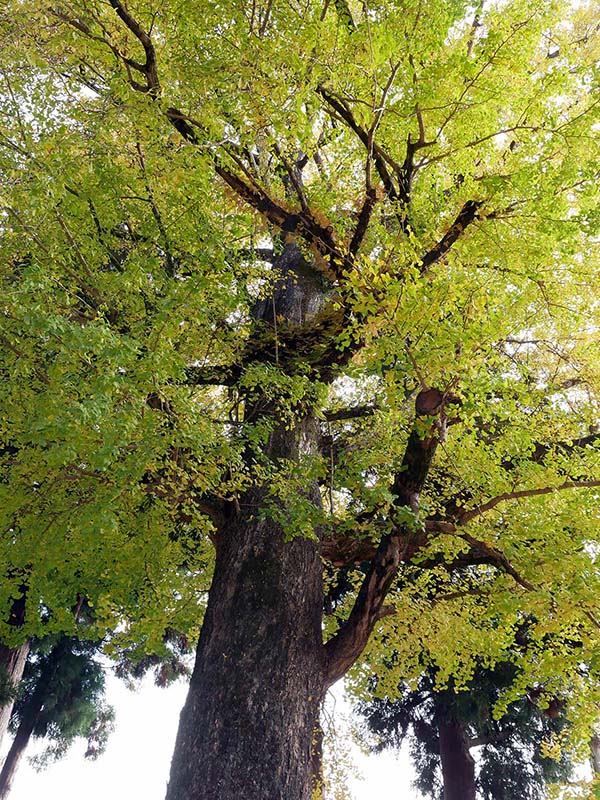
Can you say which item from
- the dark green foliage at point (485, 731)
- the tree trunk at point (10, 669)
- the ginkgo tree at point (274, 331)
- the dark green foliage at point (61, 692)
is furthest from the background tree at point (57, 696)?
the ginkgo tree at point (274, 331)

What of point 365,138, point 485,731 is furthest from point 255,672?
point 485,731

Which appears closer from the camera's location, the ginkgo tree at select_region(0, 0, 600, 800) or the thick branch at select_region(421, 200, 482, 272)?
the ginkgo tree at select_region(0, 0, 600, 800)

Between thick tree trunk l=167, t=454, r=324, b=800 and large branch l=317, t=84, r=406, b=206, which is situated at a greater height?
large branch l=317, t=84, r=406, b=206

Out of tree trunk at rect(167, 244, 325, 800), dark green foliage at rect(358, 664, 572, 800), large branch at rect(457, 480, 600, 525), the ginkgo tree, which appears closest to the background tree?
dark green foliage at rect(358, 664, 572, 800)

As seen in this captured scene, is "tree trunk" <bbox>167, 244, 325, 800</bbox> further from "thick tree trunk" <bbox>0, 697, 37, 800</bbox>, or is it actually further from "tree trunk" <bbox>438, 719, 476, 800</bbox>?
"thick tree trunk" <bbox>0, 697, 37, 800</bbox>

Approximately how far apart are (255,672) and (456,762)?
25.4 feet

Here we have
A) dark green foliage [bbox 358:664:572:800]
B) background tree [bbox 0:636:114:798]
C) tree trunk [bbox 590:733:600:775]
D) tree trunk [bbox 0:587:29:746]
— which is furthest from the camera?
background tree [bbox 0:636:114:798]

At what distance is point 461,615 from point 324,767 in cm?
354

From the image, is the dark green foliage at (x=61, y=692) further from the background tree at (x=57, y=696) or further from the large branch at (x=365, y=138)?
the large branch at (x=365, y=138)

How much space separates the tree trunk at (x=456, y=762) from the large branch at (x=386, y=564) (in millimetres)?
6921

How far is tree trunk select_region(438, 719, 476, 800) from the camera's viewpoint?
864 cm

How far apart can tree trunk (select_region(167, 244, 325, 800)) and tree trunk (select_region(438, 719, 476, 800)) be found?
22.8ft

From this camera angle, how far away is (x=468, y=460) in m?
4.34

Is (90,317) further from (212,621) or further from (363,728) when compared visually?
(363,728)
